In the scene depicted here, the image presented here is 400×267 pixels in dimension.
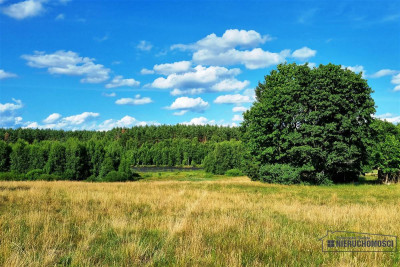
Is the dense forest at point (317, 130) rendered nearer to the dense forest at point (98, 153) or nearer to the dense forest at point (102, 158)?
the dense forest at point (102, 158)

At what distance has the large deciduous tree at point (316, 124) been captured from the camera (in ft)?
90.4

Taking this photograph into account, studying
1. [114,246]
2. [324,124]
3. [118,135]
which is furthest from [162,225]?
[118,135]

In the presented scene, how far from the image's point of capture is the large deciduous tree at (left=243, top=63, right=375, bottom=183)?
2756 centimetres

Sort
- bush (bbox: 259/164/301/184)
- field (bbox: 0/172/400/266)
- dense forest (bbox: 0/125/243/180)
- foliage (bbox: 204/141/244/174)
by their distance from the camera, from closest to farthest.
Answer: field (bbox: 0/172/400/266) < bush (bbox: 259/164/301/184) < dense forest (bbox: 0/125/243/180) < foliage (bbox: 204/141/244/174)

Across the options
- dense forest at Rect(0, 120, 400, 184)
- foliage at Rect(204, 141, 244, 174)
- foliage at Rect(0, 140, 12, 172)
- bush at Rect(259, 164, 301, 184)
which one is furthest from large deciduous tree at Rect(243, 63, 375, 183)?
foliage at Rect(0, 140, 12, 172)

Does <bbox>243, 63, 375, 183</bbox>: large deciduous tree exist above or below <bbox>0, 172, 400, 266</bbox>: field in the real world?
above

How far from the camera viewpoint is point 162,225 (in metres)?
7.70

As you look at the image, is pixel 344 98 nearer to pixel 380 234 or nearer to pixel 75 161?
pixel 380 234

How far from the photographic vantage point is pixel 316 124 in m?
29.2

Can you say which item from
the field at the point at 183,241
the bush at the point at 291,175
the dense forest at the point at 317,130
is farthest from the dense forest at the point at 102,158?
the field at the point at 183,241

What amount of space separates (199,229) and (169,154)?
385 ft

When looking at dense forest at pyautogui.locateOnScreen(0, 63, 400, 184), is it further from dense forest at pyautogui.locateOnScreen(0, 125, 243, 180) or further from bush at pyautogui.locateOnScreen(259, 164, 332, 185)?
dense forest at pyautogui.locateOnScreen(0, 125, 243, 180)

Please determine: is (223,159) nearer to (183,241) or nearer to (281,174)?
(281,174)

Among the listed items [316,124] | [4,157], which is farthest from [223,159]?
[4,157]
